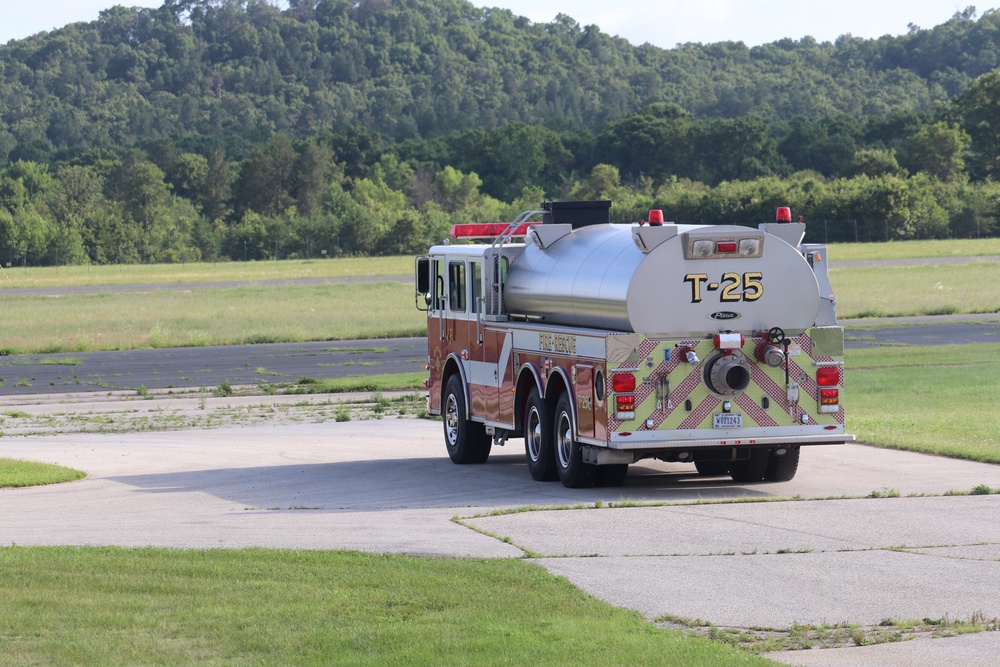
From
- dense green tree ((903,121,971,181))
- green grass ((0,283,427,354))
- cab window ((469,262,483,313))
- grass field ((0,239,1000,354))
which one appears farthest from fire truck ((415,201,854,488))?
dense green tree ((903,121,971,181))

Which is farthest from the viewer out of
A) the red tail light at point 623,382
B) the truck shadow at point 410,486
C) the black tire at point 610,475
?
the black tire at point 610,475

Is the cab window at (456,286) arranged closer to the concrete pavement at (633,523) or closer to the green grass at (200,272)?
the concrete pavement at (633,523)

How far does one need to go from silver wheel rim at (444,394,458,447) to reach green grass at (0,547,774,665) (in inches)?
320

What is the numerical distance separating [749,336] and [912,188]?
110 m

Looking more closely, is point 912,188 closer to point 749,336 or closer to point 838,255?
point 838,255

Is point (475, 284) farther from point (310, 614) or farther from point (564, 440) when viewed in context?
point (310, 614)

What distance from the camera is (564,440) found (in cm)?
1662

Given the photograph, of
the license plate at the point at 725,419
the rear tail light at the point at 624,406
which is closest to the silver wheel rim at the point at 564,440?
the rear tail light at the point at 624,406

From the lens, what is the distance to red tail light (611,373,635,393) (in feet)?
50.4

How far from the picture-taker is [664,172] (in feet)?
537

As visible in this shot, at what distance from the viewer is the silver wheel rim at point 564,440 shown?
16.4m

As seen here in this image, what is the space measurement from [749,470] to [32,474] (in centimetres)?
902

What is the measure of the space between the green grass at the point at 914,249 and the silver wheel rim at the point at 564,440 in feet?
262

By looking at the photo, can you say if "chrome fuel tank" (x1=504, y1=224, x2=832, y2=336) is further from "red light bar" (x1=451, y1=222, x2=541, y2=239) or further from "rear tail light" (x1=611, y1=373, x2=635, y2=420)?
"red light bar" (x1=451, y1=222, x2=541, y2=239)
